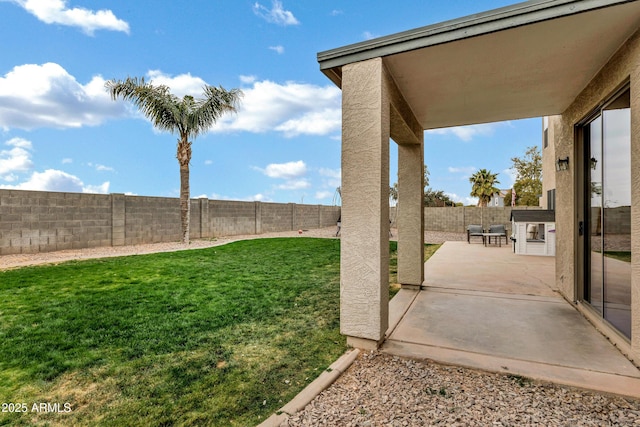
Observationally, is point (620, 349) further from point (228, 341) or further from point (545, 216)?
point (545, 216)

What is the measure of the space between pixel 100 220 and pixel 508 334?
39.1 ft

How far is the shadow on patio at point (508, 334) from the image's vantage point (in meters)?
2.51

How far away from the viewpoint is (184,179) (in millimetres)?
11805

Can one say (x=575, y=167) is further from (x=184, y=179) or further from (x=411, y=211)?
(x=184, y=179)

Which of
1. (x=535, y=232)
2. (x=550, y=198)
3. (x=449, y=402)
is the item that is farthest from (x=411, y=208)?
(x=550, y=198)

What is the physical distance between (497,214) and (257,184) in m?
14.0

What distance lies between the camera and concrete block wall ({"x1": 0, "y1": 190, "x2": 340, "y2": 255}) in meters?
8.68

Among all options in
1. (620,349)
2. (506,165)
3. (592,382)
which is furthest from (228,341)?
(506,165)

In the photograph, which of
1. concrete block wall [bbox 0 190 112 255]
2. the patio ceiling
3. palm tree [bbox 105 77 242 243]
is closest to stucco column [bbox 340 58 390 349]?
the patio ceiling

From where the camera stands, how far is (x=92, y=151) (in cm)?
1002

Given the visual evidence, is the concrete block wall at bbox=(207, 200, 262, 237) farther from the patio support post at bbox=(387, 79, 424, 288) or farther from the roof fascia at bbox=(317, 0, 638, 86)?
the roof fascia at bbox=(317, 0, 638, 86)

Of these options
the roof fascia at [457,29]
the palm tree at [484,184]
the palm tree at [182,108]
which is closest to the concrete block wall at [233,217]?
the palm tree at [182,108]

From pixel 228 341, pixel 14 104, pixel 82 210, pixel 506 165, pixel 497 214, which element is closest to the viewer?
pixel 228 341

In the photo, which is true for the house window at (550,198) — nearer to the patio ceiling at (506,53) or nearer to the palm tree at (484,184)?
the patio ceiling at (506,53)
